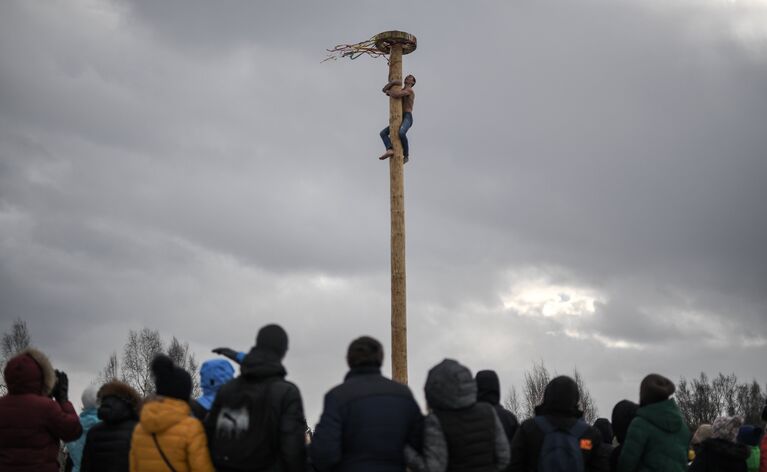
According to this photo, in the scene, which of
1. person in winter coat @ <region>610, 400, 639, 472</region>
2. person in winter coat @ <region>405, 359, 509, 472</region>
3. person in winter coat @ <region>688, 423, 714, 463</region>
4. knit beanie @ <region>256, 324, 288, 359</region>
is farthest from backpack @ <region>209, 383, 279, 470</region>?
person in winter coat @ <region>688, 423, 714, 463</region>

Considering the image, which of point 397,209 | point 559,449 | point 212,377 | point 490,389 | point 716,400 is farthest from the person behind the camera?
point 716,400

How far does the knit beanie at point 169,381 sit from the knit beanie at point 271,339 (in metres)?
0.71

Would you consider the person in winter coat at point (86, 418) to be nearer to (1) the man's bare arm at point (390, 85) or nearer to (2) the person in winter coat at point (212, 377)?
(2) the person in winter coat at point (212, 377)

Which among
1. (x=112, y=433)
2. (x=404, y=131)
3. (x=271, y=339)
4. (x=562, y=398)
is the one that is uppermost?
(x=404, y=131)

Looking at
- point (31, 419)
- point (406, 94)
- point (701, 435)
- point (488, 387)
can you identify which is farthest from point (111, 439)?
point (406, 94)

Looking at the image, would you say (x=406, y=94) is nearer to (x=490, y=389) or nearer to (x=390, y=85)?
(x=390, y=85)

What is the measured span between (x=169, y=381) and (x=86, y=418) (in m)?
2.66

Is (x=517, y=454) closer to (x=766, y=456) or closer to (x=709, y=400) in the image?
(x=766, y=456)

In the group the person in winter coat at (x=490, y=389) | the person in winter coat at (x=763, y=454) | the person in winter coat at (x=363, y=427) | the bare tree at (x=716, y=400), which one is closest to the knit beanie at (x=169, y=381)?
the person in winter coat at (x=363, y=427)

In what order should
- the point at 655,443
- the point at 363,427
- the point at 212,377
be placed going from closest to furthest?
the point at 363,427 → the point at 655,443 → the point at 212,377

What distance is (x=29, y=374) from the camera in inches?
334

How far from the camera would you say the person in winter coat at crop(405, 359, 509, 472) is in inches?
276

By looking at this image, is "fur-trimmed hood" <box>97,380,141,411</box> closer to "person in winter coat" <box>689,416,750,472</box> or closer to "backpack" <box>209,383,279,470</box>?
"backpack" <box>209,383,279,470</box>

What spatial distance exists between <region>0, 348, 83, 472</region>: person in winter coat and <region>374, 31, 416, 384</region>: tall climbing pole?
312 inches
